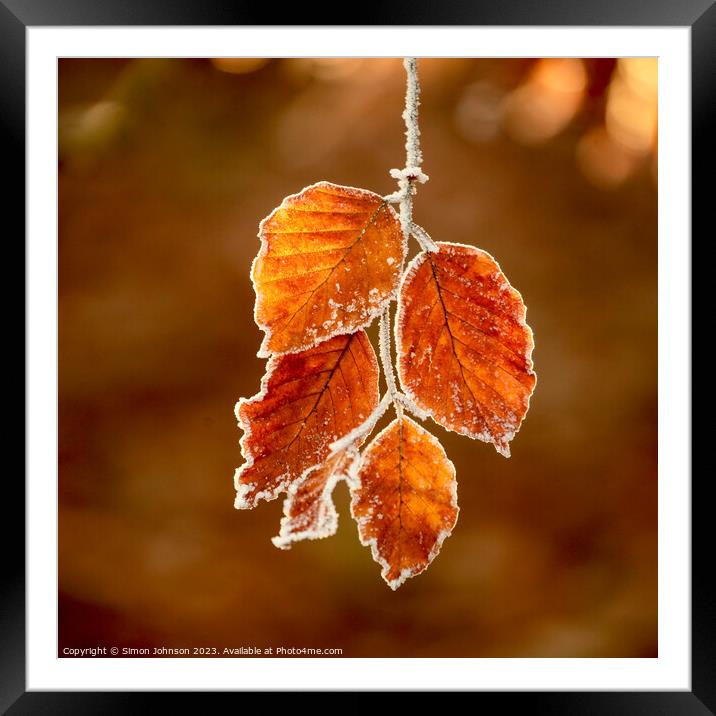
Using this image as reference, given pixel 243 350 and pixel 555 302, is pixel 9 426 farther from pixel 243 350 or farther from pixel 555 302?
pixel 555 302

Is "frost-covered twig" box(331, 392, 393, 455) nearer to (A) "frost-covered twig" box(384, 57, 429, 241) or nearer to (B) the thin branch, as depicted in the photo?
(B) the thin branch

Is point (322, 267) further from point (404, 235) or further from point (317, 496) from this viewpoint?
point (317, 496)

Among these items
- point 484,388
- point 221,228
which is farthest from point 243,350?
point 484,388

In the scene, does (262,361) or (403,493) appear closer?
(403,493)

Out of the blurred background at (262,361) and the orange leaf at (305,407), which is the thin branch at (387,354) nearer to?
the orange leaf at (305,407)

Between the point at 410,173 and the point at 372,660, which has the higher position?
the point at 410,173
